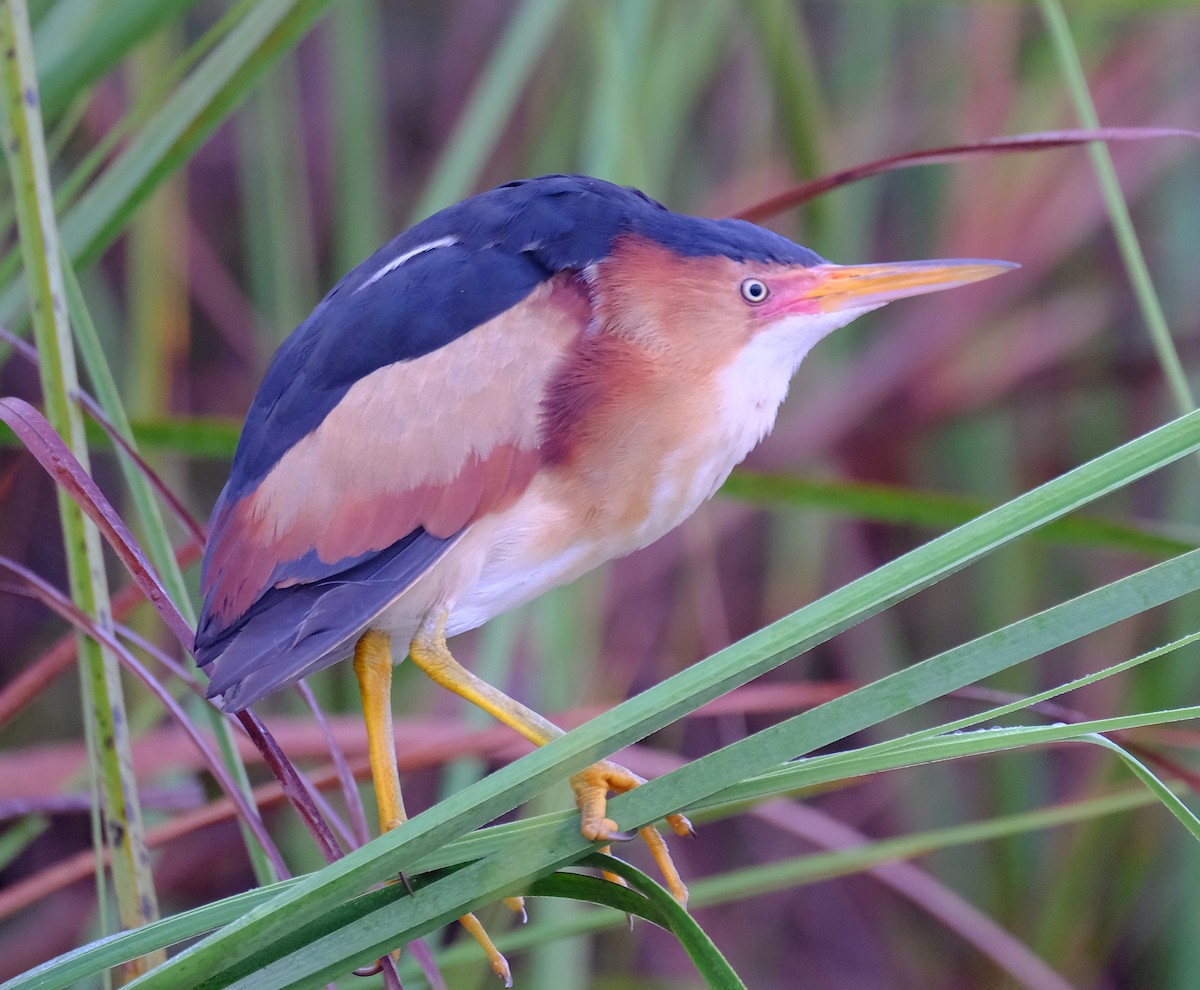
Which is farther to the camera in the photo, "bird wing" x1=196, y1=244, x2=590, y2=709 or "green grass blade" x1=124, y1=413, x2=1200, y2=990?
"bird wing" x1=196, y1=244, x2=590, y2=709

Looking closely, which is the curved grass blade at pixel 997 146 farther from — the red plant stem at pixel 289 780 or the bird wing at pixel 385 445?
the red plant stem at pixel 289 780

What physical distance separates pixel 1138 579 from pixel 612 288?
365 millimetres

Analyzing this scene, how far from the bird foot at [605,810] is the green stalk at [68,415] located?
0.72 feet

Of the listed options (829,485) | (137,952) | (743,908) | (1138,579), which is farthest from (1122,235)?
(743,908)

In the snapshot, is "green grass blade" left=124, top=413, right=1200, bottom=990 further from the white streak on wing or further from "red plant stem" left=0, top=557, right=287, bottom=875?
the white streak on wing

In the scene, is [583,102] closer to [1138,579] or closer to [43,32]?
[43,32]

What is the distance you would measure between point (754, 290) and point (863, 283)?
61 mm

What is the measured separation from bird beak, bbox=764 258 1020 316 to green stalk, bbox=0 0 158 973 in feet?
1.23

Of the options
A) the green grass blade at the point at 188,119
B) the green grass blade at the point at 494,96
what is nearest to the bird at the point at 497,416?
the green grass blade at the point at 188,119

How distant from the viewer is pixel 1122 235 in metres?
0.75

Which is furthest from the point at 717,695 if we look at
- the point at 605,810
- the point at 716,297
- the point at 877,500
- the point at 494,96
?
the point at 494,96

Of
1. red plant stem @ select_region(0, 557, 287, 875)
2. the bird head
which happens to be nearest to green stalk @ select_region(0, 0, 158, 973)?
red plant stem @ select_region(0, 557, 287, 875)

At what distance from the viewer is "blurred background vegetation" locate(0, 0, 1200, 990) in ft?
4.00

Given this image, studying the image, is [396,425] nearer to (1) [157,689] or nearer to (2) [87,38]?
(1) [157,689]
